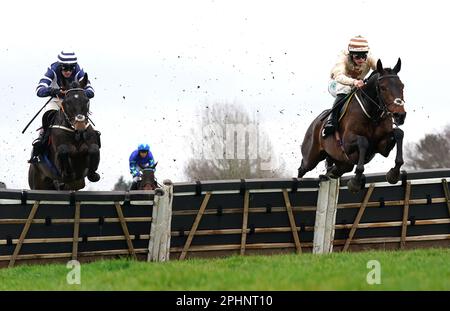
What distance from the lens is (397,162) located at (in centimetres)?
1507

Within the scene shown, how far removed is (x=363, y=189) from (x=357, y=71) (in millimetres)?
2068

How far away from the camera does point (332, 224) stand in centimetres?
1534

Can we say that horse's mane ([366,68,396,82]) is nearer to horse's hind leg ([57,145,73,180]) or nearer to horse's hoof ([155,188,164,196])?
horse's hoof ([155,188,164,196])

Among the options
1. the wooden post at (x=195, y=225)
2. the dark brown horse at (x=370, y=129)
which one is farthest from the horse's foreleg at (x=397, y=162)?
the wooden post at (x=195, y=225)

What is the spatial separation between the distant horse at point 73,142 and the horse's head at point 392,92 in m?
4.61

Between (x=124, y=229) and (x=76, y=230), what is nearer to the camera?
(x=76, y=230)

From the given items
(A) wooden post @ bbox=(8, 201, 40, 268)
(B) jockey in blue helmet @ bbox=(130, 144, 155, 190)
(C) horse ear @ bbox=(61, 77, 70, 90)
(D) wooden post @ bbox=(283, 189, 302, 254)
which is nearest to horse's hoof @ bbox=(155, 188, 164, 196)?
(A) wooden post @ bbox=(8, 201, 40, 268)

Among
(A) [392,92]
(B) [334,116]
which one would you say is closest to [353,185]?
(A) [392,92]

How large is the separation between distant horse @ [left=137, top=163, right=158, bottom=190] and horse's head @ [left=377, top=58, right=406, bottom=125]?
520cm

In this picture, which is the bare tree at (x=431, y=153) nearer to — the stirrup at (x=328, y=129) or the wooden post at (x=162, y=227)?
the stirrup at (x=328, y=129)

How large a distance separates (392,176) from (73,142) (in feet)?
17.0

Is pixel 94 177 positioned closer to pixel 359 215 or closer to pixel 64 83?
pixel 64 83
